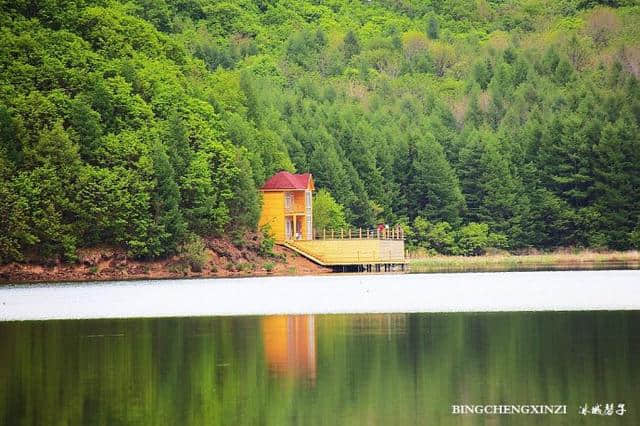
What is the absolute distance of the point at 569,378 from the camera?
3384 centimetres

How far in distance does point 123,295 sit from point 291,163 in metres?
51.4

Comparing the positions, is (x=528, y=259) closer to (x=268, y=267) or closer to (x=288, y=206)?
(x=288, y=206)

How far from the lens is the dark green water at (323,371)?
100 feet

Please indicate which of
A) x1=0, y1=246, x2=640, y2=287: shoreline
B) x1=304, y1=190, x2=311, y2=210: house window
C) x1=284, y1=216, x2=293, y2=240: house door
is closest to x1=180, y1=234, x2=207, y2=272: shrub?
x1=0, y1=246, x2=640, y2=287: shoreline

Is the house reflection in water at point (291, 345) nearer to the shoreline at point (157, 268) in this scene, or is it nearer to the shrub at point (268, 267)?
the shoreline at point (157, 268)

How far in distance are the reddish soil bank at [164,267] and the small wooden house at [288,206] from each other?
3507 mm

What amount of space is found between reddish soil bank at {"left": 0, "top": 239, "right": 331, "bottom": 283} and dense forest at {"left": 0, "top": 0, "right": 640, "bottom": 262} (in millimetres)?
809

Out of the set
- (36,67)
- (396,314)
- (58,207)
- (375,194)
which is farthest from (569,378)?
(375,194)

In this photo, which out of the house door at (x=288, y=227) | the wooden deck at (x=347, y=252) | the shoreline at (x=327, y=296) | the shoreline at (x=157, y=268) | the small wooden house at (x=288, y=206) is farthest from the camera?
the small wooden house at (x=288, y=206)

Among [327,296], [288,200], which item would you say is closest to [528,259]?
[288,200]

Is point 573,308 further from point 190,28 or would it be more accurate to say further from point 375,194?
point 190,28

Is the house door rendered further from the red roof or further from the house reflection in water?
the house reflection in water

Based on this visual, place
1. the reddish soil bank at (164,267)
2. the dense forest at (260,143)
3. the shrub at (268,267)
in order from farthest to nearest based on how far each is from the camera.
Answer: the shrub at (268,267)
the dense forest at (260,143)
the reddish soil bank at (164,267)

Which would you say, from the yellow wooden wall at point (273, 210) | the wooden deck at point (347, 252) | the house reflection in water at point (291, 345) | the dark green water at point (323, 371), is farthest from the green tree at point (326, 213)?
the dark green water at point (323, 371)
